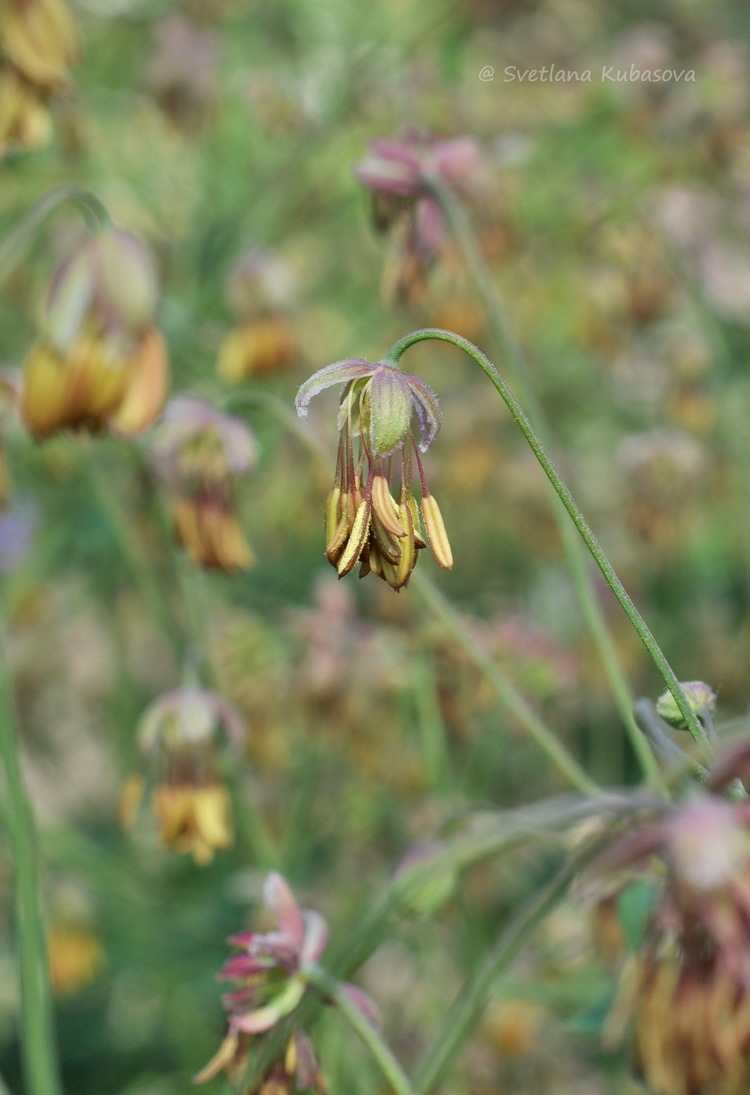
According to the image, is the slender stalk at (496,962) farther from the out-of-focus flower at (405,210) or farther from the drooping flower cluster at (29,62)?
the drooping flower cluster at (29,62)

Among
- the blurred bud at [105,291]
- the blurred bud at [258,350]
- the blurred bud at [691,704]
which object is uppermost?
the blurred bud at [258,350]

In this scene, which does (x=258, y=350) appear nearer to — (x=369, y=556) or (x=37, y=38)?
(x=37, y=38)

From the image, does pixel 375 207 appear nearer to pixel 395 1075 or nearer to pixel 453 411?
pixel 395 1075

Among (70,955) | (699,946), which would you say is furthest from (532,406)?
(70,955)

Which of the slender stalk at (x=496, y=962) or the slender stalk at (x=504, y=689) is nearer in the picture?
the slender stalk at (x=496, y=962)

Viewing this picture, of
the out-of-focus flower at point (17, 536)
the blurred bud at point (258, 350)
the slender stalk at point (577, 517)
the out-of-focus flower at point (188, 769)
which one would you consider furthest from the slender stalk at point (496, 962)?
the out-of-focus flower at point (17, 536)
